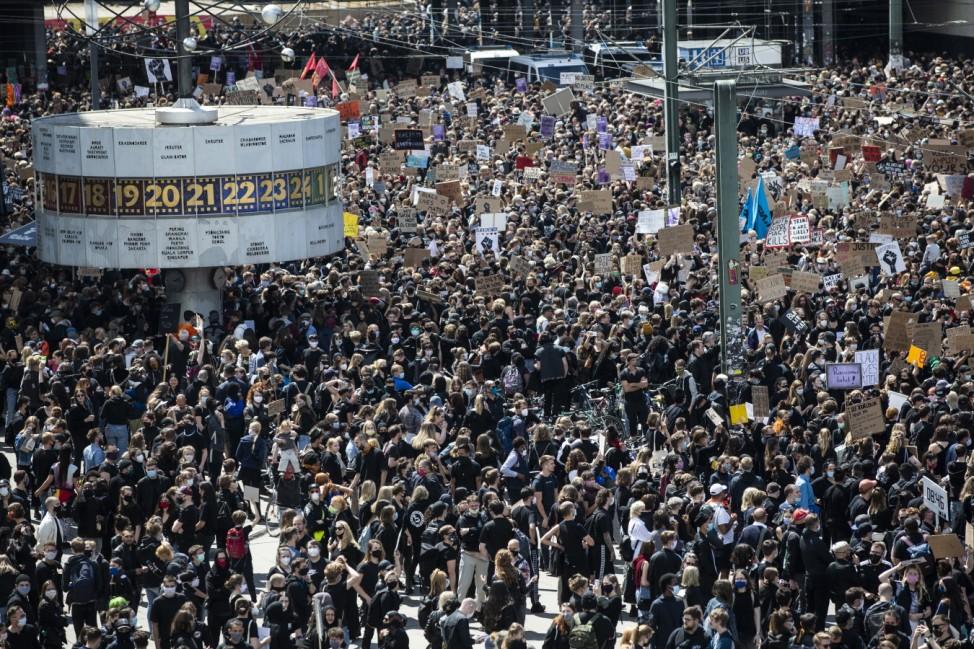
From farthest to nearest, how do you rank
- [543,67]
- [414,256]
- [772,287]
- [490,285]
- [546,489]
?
[543,67]
[414,256]
[490,285]
[772,287]
[546,489]

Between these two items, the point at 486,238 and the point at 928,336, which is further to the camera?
the point at 486,238

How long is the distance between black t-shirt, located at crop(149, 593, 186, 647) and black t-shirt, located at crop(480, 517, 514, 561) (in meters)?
2.65

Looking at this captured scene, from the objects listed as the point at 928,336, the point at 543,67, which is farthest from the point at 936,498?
the point at 543,67

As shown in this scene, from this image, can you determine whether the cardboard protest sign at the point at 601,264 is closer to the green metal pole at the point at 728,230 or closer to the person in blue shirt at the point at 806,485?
the green metal pole at the point at 728,230

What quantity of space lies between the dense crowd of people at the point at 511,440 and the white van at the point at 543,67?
61.2ft

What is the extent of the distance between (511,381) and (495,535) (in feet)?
20.5

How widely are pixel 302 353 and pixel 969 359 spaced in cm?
811

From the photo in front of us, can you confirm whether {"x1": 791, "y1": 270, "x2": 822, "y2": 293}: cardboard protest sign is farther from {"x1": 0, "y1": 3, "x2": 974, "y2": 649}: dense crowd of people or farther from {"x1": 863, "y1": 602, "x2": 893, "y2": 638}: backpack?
{"x1": 863, "y1": 602, "x2": 893, "y2": 638}: backpack

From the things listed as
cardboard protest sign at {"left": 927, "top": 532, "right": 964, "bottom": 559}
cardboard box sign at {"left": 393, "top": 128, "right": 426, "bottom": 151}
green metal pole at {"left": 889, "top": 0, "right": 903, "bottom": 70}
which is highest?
green metal pole at {"left": 889, "top": 0, "right": 903, "bottom": 70}

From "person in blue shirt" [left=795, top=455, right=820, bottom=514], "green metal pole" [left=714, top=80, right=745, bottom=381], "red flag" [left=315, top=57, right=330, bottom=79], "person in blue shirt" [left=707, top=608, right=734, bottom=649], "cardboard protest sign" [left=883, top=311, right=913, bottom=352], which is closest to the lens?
"person in blue shirt" [left=707, top=608, right=734, bottom=649]

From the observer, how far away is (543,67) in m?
52.8

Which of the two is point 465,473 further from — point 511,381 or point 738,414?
point 511,381

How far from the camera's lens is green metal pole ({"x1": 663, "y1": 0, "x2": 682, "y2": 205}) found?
29.3 m

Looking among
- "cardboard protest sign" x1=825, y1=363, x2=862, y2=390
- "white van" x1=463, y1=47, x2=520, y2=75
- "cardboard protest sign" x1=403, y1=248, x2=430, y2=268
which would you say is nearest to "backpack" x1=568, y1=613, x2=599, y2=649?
"cardboard protest sign" x1=825, y1=363, x2=862, y2=390
